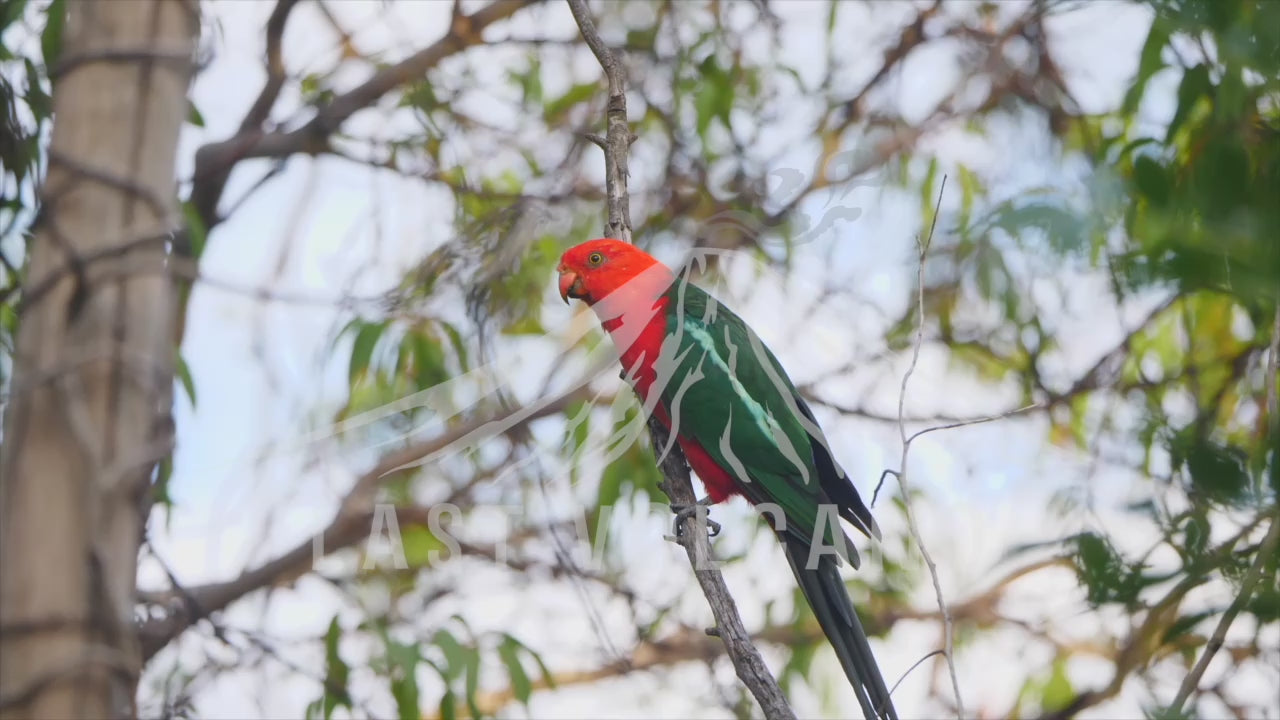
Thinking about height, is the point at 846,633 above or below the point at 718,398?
below

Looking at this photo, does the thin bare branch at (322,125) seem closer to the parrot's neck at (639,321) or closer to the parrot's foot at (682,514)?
the parrot's neck at (639,321)

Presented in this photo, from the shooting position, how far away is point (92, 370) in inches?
48.2

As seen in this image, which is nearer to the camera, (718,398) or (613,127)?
(613,127)

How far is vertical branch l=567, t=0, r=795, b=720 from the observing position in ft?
5.22

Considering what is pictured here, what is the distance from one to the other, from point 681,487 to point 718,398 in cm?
26

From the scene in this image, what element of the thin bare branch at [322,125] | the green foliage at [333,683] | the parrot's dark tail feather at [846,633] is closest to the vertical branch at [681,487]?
the parrot's dark tail feather at [846,633]

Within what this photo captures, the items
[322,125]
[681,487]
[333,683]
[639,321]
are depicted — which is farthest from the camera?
[322,125]

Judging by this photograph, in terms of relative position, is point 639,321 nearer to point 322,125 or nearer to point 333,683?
point 333,683

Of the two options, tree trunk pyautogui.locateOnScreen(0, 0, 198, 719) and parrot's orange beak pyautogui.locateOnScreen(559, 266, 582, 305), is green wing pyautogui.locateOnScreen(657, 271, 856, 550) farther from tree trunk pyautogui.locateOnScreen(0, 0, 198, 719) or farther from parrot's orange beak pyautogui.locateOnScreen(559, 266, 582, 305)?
tree trunk pyautogui.locateOnScreen(0, 0, 198, 719)

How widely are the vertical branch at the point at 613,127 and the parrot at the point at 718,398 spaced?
0.42ft

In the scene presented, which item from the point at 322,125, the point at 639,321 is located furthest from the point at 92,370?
the point at 322,125

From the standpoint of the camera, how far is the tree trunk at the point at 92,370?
45.8 inches

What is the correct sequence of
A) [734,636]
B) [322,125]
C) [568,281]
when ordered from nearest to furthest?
[734,636] → [568,281] → [322,125]

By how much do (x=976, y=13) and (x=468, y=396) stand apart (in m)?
2.85
